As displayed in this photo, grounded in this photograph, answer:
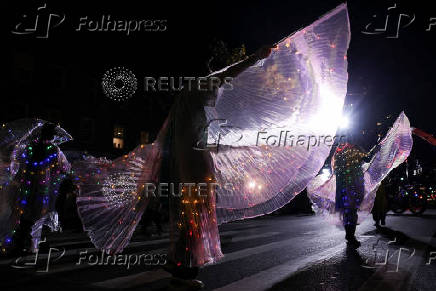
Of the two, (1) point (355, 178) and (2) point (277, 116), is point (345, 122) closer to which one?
(1) point (355, 178)

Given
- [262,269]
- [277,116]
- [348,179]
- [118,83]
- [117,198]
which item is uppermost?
[118,83]

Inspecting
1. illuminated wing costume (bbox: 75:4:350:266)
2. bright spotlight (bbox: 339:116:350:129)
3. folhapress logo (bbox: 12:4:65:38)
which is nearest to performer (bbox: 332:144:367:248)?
bright spotlight (bbox: 339:116:350:129)

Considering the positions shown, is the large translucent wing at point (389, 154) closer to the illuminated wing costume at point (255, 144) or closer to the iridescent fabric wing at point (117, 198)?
the illuminated wing costume at point (255, 144)

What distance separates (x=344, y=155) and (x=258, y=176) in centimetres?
318

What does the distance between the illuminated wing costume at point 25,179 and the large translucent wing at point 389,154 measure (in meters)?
5.51

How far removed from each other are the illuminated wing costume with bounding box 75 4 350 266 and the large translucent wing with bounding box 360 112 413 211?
10.1 ft

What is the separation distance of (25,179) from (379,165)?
617 centimetres

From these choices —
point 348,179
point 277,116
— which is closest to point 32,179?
point 277,116

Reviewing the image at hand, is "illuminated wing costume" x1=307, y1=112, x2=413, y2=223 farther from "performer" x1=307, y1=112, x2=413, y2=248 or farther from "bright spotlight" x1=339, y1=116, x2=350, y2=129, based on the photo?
"bright spotlight" x1=339, y1=116, x2=350, y2=129

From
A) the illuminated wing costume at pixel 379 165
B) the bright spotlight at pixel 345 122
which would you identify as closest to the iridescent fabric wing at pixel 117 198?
the bright spotlight at pixel 345 122

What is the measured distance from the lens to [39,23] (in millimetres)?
24203

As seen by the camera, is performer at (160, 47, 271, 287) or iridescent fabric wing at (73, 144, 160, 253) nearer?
Answer: performer at (160, 47, 271, 287)

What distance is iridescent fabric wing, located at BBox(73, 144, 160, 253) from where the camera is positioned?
4.06 metres

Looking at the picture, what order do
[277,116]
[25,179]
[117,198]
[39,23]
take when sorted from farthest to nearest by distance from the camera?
1. [39,23]
2. [25,179]
3. [277,116]
4. [117,198]
